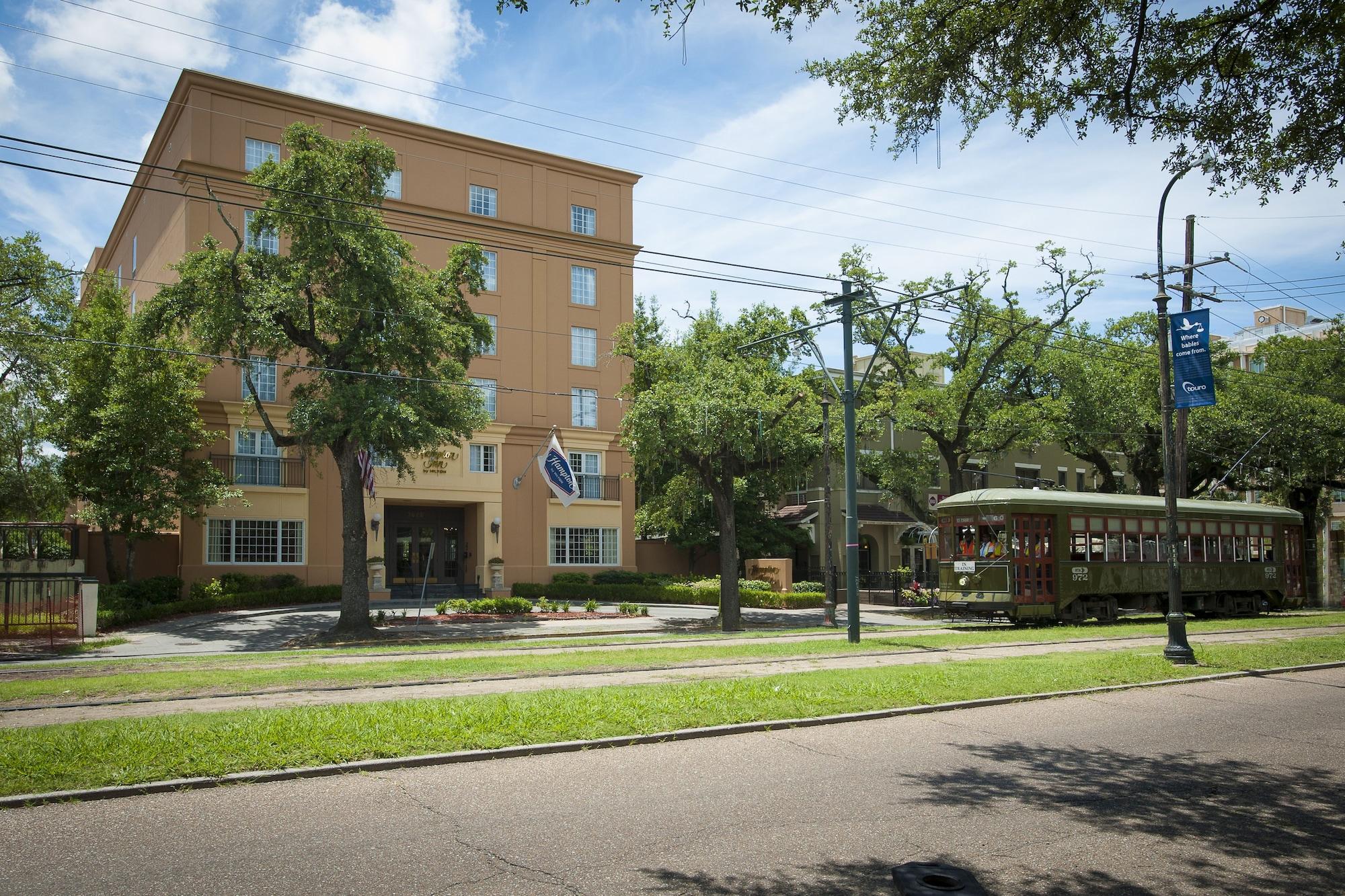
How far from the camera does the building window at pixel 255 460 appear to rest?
33.9 meters

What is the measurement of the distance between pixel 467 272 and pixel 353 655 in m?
12.2

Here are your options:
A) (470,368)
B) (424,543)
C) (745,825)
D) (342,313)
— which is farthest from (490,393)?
(745,825)

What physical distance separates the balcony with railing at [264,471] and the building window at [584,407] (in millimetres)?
11276

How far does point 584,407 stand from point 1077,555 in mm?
21768

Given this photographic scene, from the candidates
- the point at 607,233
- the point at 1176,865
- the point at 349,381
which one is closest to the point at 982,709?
the point at 1176,865

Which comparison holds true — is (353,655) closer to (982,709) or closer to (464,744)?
(464,744)

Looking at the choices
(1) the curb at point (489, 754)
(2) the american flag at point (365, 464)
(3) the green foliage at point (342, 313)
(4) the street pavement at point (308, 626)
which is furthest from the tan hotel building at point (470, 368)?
(1) the curb at point (489, 754)

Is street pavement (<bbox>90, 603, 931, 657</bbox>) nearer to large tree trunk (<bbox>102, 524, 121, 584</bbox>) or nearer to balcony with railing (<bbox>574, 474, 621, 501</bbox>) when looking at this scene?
large tree trunk (<bbox>102, 524, 121, 584</bbox>)

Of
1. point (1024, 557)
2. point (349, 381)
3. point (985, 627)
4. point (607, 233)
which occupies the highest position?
point (607, 233)

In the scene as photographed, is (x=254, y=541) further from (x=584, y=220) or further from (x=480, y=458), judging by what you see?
(x=584, y=220)

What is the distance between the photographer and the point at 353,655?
1889cm

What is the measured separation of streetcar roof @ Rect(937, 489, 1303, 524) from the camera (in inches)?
1006

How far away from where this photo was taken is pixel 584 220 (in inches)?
1658

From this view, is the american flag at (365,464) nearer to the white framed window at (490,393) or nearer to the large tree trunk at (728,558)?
the large tree trunk at (728,558)
